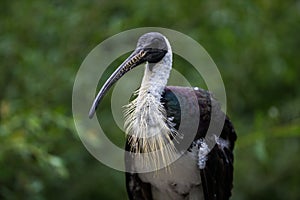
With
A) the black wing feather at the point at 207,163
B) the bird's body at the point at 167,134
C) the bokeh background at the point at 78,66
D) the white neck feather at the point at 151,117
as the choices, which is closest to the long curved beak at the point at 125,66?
the bird's body at the point at 167,134

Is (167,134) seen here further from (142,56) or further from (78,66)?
(78,66)

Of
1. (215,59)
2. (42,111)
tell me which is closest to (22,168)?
(42,111)

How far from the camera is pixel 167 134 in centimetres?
354

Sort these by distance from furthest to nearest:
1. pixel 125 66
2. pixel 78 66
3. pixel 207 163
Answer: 1. pixel 78 66
2. pixel 207 163
3. pixel 125 66

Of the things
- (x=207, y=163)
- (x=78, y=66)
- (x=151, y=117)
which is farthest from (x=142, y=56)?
(x=78, y=66)

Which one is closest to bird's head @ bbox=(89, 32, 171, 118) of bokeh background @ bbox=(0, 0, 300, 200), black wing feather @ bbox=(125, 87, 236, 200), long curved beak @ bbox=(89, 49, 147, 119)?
long curved beak @ bbox=(89, 49, 147, 119)

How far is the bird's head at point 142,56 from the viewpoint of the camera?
3.54m

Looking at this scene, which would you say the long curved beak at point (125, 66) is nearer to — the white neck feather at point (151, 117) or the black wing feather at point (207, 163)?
the white neck feather at point (151, 117)

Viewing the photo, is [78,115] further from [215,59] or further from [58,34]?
[215,59]

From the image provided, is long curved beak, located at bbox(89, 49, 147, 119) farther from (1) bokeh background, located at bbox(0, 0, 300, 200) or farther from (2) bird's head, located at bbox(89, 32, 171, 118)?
(1) bokeh background, located at bbox(0, 0, 300, 200)

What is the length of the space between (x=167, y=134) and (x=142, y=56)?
39cm

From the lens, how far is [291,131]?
16.0ft

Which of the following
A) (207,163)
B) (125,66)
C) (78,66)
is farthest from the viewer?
(78,66)

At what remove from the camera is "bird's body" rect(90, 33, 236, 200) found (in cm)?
355
